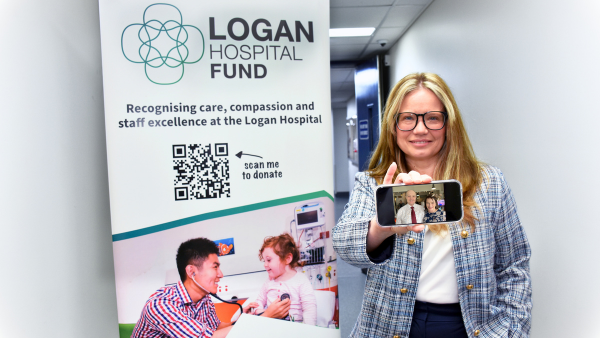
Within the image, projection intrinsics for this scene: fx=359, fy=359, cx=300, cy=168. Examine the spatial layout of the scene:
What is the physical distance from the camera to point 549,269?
65.1 inches

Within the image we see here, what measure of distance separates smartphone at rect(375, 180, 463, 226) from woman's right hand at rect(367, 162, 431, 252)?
1cm

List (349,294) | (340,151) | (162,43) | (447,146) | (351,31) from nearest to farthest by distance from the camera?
(447,146), (162,43), (349,294), (351,31), (340,151)

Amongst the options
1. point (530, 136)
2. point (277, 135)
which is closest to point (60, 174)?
point (277, 135)

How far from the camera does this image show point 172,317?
1352mm

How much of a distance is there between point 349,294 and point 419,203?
2.96 m

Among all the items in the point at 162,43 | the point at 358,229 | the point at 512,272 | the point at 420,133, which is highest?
the point at 162,43

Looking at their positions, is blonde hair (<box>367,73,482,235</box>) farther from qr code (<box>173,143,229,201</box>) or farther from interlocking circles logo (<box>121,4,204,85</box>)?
interlocking circles logo (<box>121,4,204,85</box>)

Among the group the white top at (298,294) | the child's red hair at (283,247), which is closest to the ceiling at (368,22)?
the child's red hair at (283,247)

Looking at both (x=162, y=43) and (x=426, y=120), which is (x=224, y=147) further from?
(x=426, y=120)

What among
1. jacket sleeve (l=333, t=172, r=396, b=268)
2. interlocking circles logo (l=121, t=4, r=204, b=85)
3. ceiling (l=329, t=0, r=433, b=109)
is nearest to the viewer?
jacket sleeve (l=333, t=172, r=396, b=268)

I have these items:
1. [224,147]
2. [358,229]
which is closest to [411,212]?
[358,229]

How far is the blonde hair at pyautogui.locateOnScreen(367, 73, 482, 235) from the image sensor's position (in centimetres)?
116

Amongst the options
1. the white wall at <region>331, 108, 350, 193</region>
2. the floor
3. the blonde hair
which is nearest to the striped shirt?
the blonde hair

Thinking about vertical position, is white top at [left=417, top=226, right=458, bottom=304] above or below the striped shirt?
above
